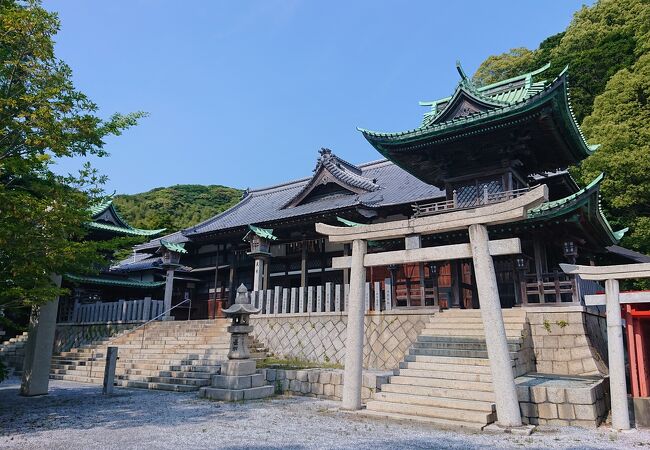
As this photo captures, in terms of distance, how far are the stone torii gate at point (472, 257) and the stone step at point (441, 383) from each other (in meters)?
1.06

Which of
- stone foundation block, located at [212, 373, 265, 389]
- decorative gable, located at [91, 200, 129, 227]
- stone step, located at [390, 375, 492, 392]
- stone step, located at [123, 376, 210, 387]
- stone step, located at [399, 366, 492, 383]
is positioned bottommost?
stone step, located at [123, 376, 210, 387]

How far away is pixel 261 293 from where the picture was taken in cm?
1628

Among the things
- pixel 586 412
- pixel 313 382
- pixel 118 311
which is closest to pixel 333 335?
pixel 313 382

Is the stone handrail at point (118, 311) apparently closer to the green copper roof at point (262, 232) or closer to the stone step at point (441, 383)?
the green copper roof at point (262, 232)

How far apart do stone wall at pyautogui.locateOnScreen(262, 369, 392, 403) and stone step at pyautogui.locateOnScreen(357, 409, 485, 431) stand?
158 cm

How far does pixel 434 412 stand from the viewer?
8258mm

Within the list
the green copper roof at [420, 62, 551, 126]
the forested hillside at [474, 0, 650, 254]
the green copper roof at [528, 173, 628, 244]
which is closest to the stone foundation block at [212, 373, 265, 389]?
the green copper roof at [528, 173, 628, 244]

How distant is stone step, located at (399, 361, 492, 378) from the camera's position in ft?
30.4

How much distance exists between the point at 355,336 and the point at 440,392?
6.76 ft

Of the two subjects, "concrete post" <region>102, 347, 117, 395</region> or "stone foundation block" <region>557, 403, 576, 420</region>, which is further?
"concrete post" <region>102, 347, 117, 395</region>

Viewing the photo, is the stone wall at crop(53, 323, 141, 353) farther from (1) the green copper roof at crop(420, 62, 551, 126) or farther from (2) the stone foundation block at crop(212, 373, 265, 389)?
(1) the green copper roof at crop(420, 62, 551, 126)

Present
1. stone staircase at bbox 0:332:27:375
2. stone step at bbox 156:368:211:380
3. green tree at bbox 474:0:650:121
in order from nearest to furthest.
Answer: stone step at bbox 156:368:211:380, stone staircase at bbox 0:332:27:375, green tree at bbox 474:0:650:121

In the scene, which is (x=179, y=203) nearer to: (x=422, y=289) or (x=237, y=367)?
(x=422, y=289)

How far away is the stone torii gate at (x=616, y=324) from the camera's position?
749cm
